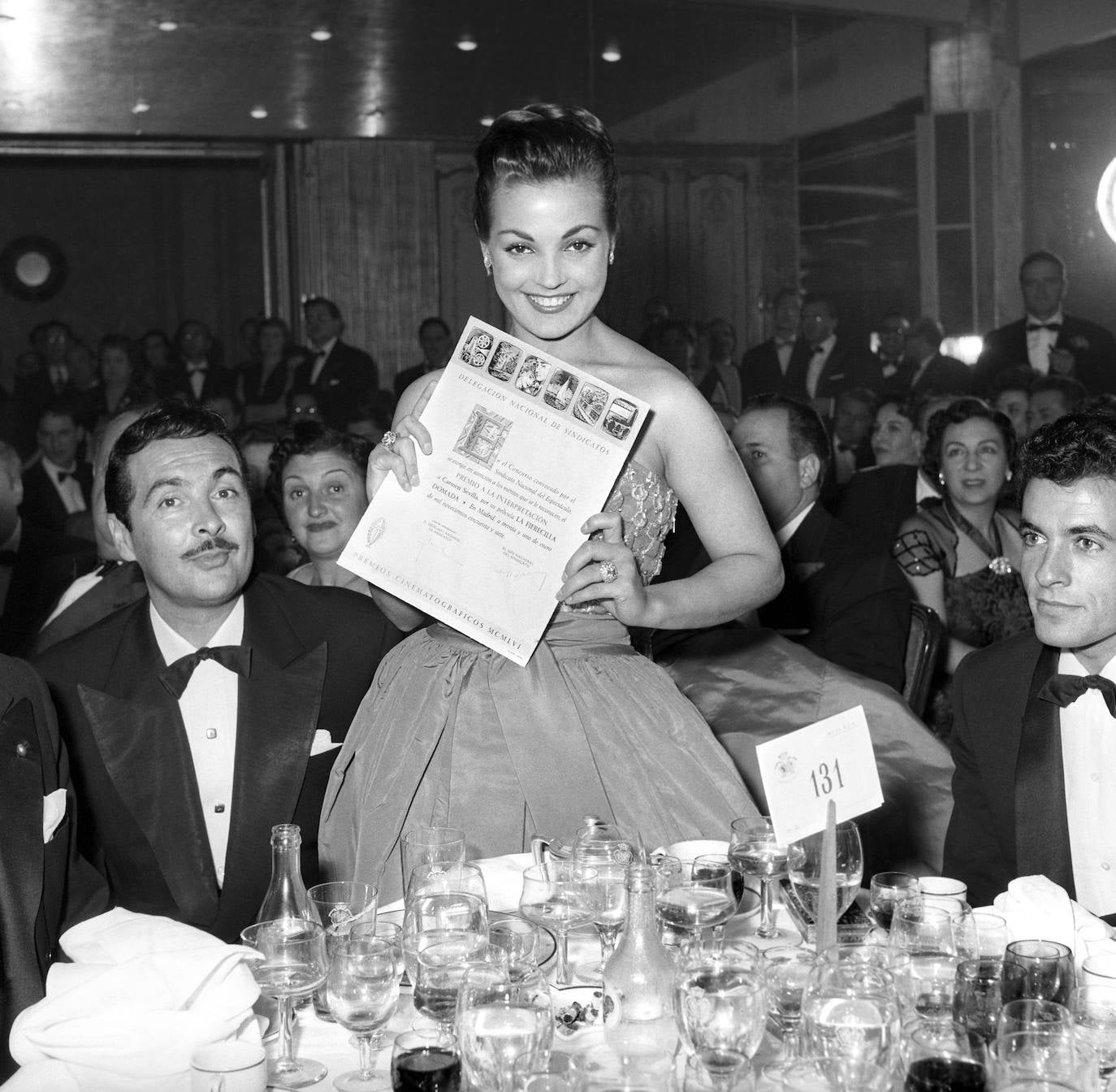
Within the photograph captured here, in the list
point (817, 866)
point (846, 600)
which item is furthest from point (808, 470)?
point (817, 866)

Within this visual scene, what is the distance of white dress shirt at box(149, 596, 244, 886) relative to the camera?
258cm

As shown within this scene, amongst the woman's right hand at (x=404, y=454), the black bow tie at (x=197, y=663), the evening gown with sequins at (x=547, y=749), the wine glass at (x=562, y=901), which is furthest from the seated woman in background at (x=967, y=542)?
the wine glass at (x=562, y=901)

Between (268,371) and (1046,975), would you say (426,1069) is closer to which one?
(1046,975)

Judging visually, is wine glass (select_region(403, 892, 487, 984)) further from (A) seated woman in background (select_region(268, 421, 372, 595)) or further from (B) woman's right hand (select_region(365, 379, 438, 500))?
(A) seated woman in background (select_region(268, 421, 372, 595))

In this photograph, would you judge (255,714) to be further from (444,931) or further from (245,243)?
(245,243)

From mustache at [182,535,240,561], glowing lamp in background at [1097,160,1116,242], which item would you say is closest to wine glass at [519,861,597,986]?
mustache at [182,535,240,561]

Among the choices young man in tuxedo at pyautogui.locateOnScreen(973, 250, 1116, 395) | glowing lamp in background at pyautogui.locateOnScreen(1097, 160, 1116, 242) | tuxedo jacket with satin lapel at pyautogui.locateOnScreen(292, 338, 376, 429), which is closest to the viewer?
young man in tuxedo at pyautogui.locateOnScreen(973, 250, 1116, 395)

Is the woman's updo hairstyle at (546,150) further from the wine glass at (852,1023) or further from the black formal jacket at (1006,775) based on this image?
the wine glass at (852,1023)

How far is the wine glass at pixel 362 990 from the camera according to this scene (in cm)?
150

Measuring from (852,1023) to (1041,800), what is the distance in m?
1.08

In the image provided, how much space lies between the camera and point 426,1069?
1.33 meters

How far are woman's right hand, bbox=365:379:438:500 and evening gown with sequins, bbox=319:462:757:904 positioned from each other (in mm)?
305

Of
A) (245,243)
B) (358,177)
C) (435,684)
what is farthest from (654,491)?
(245,243)

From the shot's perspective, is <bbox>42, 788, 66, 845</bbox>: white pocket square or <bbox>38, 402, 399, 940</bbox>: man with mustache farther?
<bbox>38, 402, 399, 940</bbox>: man with mustache
